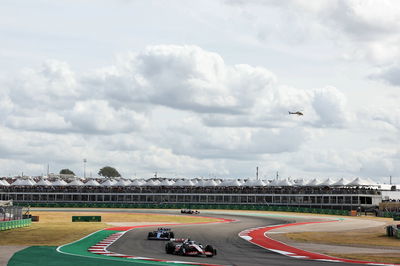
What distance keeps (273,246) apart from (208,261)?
1134cm

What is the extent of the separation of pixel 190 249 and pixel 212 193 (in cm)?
9872

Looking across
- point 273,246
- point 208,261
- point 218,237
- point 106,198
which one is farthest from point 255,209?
point 208,261

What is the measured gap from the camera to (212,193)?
13125cm

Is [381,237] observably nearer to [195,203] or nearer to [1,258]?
[1,258]

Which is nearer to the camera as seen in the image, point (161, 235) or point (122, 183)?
point (161, 235)

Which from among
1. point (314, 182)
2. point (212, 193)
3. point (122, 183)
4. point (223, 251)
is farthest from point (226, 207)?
point (223, 251)

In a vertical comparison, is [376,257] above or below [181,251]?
below

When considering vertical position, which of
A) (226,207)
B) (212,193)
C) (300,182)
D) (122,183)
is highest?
(300,182)

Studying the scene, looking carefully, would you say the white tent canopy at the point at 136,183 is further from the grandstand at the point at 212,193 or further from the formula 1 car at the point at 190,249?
the formula 1 car at the point at 190,249

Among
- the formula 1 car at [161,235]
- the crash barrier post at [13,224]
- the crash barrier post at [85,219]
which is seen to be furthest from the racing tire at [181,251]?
the crash barrier post at [85,219]

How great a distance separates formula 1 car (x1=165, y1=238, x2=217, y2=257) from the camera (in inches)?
1272

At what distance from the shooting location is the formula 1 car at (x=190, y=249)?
1272 inches

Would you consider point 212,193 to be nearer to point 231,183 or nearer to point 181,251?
point 231,183

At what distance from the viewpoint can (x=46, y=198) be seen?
143 meters
